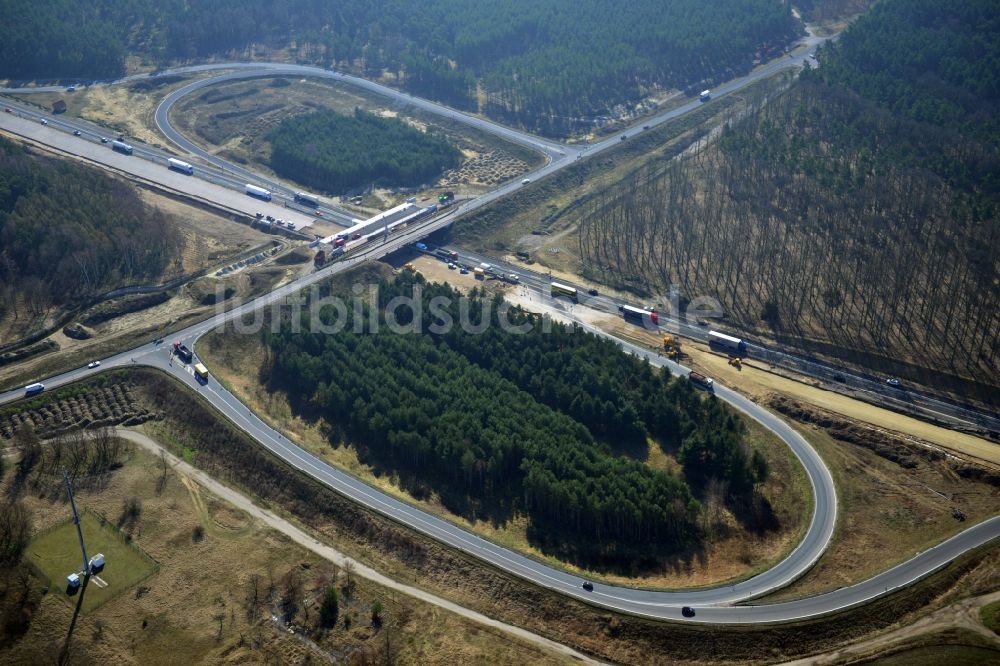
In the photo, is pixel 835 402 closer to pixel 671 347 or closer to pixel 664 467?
pixel 671 347

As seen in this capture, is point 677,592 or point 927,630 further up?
point 927,630

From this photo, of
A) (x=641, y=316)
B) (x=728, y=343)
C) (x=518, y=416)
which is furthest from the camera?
(x=641, y=316)

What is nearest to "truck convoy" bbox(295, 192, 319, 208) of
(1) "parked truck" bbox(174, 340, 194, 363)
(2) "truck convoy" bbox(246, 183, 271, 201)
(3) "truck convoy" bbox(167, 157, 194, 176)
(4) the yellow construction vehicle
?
(2) "truck convoy" bbox(246, 183, 271, 201)

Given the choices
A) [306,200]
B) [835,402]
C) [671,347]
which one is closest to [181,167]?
[306,200]

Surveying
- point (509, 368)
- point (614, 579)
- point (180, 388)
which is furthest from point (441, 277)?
point (614, 579)

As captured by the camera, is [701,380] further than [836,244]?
No
